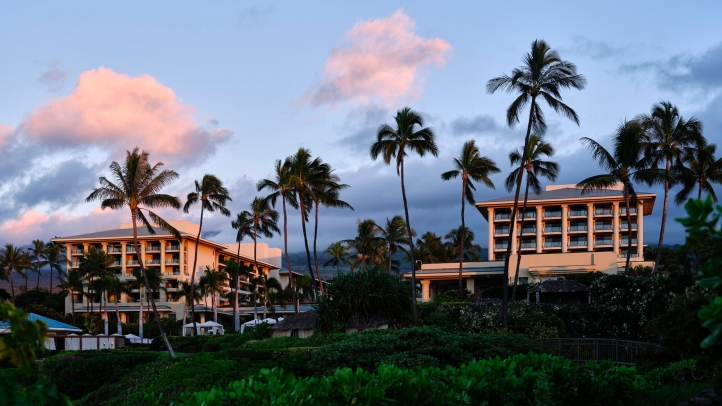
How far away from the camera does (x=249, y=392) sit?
6.03 meters

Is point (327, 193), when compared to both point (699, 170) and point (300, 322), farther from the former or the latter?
point (699, 170)

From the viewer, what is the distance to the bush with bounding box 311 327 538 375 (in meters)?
17.9

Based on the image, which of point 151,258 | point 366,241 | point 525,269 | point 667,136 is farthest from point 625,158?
point 151,258

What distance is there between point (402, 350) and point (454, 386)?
1170cm

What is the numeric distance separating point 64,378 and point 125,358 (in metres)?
2.67

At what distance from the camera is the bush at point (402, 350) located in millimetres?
17938

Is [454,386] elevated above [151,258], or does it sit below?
above

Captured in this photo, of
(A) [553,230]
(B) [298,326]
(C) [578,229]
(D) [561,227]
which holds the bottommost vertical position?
(B) [298,326]

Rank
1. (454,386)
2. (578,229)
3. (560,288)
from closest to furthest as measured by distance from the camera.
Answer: (454,386) < (560,288) < (578,229)

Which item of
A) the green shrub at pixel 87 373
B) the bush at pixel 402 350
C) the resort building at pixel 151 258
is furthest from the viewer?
the resort building at pixel 151 258

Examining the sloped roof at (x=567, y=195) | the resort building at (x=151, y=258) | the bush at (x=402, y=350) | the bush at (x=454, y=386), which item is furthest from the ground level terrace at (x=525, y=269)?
the bush at (x=454, y=386)

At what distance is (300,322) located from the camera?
41.8 m

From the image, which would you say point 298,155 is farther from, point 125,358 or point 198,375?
point 198,375

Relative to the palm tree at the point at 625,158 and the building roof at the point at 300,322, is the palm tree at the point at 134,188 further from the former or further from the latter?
the palm tree at the point at 625,158
